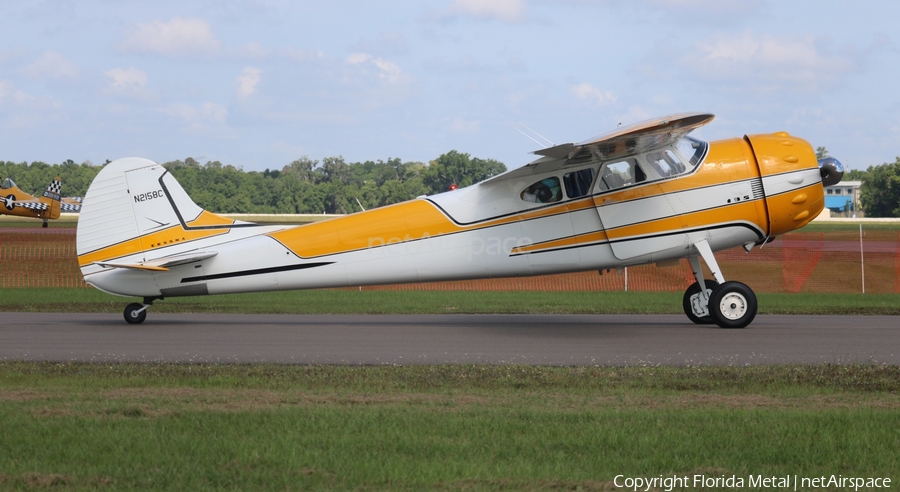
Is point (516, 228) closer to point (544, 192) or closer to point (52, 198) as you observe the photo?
A: point (544, 192)

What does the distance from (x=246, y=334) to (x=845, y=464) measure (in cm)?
955

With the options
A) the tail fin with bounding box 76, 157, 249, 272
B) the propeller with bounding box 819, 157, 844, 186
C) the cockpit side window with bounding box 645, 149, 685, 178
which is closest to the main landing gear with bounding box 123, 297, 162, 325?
the tail fin with bounding box 76, 157, 249, 272

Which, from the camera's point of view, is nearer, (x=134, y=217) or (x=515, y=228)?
(x=515, y=228)

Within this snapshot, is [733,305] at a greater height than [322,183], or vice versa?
[322,183]

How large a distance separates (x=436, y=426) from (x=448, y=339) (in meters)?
6.00

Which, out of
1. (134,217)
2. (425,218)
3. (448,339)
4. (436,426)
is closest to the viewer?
(436,426)

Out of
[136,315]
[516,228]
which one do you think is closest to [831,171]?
[516,228]

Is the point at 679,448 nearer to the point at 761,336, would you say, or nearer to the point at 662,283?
the point at 761,336

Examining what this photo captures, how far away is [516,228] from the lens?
14.0m

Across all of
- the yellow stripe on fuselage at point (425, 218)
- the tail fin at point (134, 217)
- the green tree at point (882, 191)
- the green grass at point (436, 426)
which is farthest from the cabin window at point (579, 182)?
the green tree at point (882, 191)

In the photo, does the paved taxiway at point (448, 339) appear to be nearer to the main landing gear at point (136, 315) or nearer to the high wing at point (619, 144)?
the main landing gear at point (136, 315)

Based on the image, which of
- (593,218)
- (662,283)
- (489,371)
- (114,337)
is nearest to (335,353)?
(489,371)

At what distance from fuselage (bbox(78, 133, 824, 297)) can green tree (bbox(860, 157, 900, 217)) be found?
305 ft

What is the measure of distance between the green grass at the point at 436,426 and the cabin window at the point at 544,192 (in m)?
4.44
